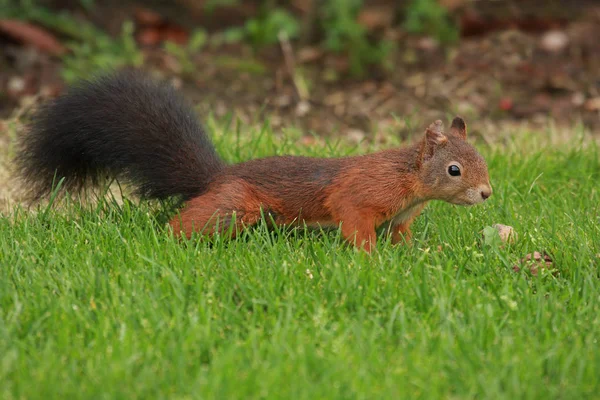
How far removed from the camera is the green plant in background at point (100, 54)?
641cm

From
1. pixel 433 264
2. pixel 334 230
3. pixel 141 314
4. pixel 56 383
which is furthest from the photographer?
pixel 334 230

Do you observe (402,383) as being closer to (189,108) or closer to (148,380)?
(148,380)

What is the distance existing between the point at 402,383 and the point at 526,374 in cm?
36

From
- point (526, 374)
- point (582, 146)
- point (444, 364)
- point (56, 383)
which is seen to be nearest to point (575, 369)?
point (526, 374)

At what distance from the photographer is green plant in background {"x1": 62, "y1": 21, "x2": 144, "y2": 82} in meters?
6.41

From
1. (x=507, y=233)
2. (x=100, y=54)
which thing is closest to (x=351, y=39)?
(x=100, y=54)

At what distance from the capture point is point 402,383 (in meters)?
2.38

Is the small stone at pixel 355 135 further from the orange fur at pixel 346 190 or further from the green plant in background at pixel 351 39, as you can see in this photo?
the orange fur at pixel 346 190

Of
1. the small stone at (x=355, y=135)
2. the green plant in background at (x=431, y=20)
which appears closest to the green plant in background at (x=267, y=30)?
the green plant in background at (x=431, y=20)

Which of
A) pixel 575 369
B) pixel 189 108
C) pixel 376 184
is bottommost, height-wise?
pixel 575 369

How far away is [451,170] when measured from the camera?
3455mm

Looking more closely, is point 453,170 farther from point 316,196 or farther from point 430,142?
point 316,196

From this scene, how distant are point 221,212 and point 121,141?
0.56m

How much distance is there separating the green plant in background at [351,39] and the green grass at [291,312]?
3171mm
